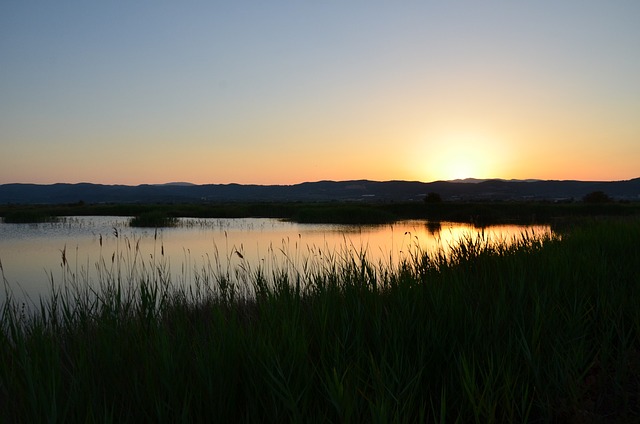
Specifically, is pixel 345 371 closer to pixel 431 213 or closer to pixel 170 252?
pixel 170 252

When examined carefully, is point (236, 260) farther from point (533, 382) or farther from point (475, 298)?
point (533, 382)

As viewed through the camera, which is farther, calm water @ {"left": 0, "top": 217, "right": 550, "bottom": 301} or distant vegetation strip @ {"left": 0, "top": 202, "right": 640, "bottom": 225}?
distant vegetation strip @ {"left": 0, "top": 202, "right": 640, "bottom": 225}

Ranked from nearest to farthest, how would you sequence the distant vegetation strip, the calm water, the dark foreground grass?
the dark foreground grass
the calm water
the distant vegetation strip

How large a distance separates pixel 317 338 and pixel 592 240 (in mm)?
8291

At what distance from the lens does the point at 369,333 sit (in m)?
4.38

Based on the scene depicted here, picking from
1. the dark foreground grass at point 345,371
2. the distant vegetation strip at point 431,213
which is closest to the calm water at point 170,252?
the dark foreground grass at point 345,371

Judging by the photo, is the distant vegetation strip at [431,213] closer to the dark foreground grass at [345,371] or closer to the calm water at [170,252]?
the calm water at [170,252]

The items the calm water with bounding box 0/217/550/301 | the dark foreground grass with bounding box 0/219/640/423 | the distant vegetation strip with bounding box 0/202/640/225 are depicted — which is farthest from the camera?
the distant vegetation strip with bounding box 0/202/640/225

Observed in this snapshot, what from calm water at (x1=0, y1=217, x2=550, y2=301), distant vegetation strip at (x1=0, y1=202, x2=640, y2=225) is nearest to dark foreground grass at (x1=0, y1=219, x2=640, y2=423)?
calm water at (x1=0, y1=217, x2=550, y2=301)

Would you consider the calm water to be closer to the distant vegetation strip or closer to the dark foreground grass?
the dark foreground grass

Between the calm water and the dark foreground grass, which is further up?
the dark foreground grass

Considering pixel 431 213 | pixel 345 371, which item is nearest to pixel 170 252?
pixel 345 371

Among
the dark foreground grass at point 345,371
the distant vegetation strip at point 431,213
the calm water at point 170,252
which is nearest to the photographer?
the dark foreground grass at point 345,371

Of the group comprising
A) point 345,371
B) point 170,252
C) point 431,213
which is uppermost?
point 345,371
